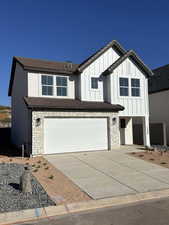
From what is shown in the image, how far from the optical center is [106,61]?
16.9 meters

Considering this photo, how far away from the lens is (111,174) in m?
8.91

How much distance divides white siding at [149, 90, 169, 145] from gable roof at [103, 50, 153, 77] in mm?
4626

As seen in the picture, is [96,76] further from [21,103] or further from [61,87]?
[21,103]

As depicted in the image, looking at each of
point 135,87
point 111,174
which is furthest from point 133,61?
point 111,174

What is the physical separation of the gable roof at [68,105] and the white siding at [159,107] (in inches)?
276

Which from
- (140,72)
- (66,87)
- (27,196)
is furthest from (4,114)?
(27,196)

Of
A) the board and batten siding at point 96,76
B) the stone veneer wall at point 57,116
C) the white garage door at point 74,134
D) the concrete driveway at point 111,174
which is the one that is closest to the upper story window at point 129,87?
the board and batten siding at point 96,76

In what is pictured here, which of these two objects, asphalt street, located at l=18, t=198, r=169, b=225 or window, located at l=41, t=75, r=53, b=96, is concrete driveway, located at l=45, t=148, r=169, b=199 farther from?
window, located at l=41, t=75, r=53, b=96

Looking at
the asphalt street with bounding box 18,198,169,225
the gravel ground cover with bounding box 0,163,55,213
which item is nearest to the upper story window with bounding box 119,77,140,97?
the gravel ground cover with bounding box 0,163,55,213

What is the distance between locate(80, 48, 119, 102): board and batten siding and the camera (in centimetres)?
1605

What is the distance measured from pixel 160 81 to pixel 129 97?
7206 mm

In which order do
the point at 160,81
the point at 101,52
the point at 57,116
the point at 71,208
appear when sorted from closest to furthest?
the point at 71,208, the point at 57,116, the point at 101,52, the point at 160,81

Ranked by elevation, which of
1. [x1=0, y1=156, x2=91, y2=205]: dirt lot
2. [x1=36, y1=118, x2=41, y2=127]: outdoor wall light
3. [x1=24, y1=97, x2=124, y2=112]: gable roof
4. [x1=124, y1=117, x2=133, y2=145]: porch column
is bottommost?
[x1=0, y1=156, x2=91, y2=205]: dirt lot

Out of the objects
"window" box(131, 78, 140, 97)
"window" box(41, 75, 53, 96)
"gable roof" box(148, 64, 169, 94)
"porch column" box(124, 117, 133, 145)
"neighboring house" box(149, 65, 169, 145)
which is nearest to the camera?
"window" box(41, 75, 53, 96)
